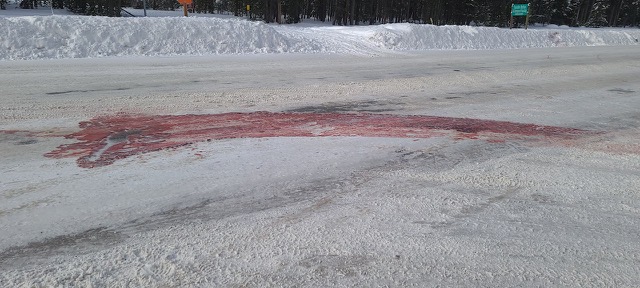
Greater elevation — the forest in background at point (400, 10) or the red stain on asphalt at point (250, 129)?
the forest in background at point (400, 10)

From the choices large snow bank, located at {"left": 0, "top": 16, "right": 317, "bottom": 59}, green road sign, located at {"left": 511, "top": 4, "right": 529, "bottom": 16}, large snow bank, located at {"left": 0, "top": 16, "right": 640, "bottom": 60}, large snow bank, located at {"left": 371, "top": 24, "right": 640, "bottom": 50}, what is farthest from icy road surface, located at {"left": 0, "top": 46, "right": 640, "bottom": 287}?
green road sign, located at {"left": 511, "top": 4, "right": 529, "bottom": 16}

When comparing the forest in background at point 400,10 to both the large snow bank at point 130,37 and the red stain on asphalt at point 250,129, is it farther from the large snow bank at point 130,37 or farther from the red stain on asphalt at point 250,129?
the red stain on asphalt at point 250,129

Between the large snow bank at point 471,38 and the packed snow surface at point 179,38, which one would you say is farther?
the large snow bank at point 471,38

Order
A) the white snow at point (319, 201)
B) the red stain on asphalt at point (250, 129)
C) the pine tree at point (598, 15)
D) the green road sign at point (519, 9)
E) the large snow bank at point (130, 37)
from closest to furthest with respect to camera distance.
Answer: the white snow at point (319, 201), the red stain on asphalt at point (250, 129), the large snow bank at point (130, 37), the green road sign at point (519, 9), the pine tree at point (598, 15)

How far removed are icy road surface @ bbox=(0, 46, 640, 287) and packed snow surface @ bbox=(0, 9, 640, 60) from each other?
222 inches

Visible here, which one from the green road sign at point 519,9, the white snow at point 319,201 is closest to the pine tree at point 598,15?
the green road sign at point 519,9

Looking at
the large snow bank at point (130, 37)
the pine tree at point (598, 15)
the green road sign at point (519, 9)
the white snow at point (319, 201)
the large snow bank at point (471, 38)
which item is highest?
the pine tree at point (598, 15)

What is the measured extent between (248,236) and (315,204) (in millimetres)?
668

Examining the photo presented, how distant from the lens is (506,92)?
839 centimetres

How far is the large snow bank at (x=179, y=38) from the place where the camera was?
467 inches

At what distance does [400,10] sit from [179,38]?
37476 millimetres

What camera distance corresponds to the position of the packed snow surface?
468 inches

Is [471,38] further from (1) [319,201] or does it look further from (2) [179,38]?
(1) [319,201]

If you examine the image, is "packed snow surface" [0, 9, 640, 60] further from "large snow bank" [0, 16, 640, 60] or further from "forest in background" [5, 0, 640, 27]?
"forest in background" [5, 0, 640, 27]
